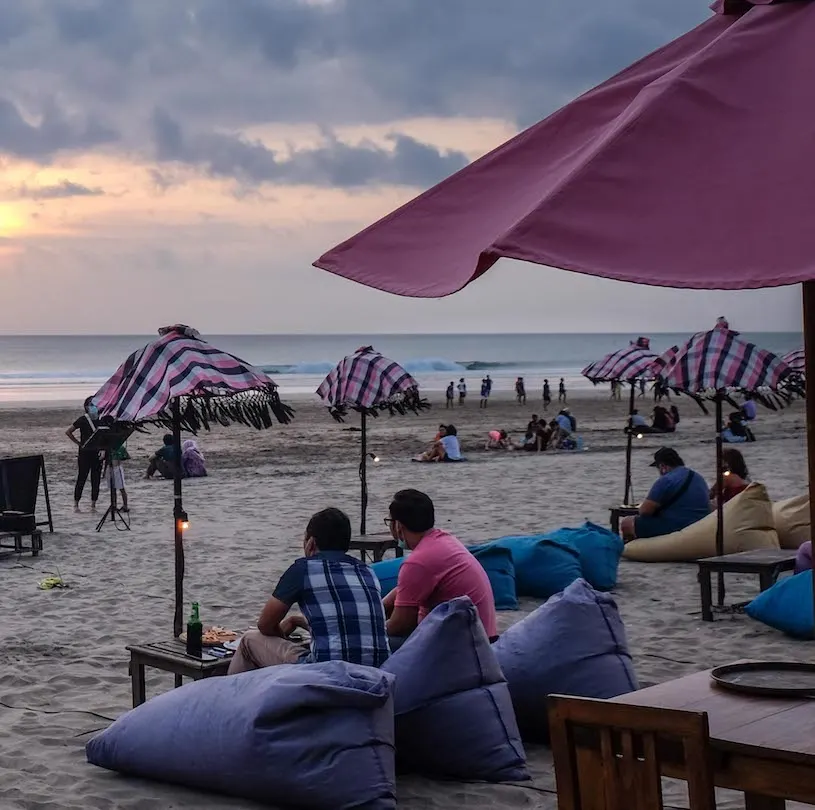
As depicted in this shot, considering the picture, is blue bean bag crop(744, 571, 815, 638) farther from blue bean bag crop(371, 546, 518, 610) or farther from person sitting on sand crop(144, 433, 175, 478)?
person sitting on sand crop(144, 433, 175, 478)

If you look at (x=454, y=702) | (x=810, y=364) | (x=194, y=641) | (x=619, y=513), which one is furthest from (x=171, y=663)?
(x=619, y=513)

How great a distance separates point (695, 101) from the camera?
7.61 feet

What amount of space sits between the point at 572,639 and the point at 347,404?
19.8 feet

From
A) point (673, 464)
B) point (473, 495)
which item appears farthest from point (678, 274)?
point (473, 495)

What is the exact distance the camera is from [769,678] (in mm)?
3195

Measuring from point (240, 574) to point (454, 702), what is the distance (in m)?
5.50

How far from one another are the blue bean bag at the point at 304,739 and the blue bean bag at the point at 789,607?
11.8ft

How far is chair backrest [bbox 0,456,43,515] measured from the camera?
464 inches

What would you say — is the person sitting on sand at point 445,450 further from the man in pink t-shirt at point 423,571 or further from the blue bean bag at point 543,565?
the man in pink t-shirt at point 423,571

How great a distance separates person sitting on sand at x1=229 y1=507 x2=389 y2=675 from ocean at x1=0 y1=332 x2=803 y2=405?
43.7 m

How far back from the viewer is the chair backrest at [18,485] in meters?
11.8

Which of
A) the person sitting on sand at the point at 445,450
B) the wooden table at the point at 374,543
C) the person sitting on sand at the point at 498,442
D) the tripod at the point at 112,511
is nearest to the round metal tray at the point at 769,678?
the wooden table at the point at 374,543

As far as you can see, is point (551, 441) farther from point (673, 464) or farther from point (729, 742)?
point (729, 742)

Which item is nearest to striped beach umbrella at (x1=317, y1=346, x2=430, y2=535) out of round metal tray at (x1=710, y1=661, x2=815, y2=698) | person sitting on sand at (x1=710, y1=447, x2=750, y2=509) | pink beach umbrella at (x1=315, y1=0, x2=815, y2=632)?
person sitting on sand at (x1=710, y1=447, x2=750, y2=509)
